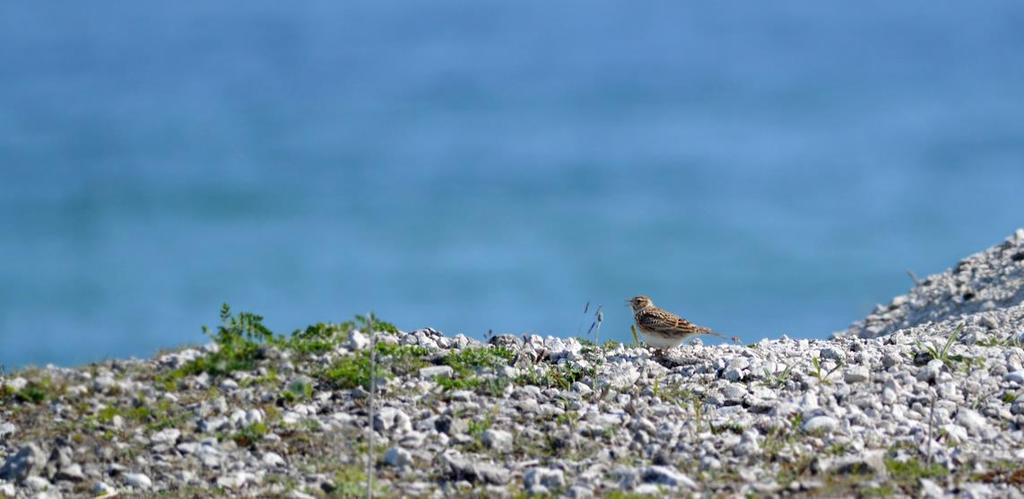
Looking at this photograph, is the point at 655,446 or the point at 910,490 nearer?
the point at 910,490

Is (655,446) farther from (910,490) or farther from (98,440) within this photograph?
(98,440)

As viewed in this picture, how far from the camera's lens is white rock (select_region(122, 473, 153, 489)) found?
1266 cm

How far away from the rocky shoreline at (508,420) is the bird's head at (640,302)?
39.4 inches

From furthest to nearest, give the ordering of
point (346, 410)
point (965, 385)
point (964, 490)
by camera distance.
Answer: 1. point (965, 385)
2. point (346, 410)
3. point (964, 490)

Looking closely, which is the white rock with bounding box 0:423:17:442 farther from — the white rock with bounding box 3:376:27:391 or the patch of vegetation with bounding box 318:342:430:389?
the patch of vegetation with bounding box 318:342:430:389

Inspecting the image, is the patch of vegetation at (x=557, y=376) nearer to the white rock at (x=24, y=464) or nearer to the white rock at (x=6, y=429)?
the white rock at (x=24, y=464)

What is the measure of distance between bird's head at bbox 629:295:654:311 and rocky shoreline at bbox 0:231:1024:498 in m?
1.00

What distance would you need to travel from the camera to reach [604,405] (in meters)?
14.3

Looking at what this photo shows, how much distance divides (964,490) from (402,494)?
4.44m

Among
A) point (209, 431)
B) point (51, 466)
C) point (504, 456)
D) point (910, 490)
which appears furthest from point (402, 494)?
point (910, 490)

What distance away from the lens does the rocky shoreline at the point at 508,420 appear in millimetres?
12406

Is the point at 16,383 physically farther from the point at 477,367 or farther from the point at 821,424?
the point at 821,424

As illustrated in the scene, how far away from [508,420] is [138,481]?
3.33 meters

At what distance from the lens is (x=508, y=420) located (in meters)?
13.8
